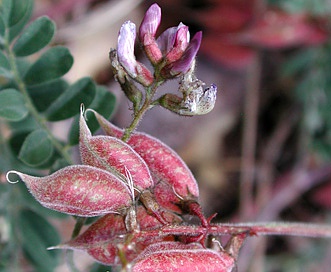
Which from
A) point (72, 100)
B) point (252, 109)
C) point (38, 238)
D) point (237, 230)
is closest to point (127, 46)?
point (72, 100)

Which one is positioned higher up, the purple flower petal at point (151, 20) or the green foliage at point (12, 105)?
the purple flower petal at point (151, 20)

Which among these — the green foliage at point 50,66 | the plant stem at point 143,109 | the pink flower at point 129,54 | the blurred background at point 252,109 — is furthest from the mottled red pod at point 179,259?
the blurred background at point 252,109

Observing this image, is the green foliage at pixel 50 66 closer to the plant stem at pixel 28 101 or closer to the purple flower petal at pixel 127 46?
the plant stem at pixel 28 101

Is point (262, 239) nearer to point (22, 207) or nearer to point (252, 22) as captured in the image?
point (252, 22)

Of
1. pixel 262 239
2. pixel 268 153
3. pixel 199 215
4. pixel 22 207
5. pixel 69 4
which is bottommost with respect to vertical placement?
pixel 262 239

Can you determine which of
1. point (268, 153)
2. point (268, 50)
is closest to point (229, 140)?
point (268, 153)

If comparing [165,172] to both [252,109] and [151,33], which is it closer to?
[151,33]
